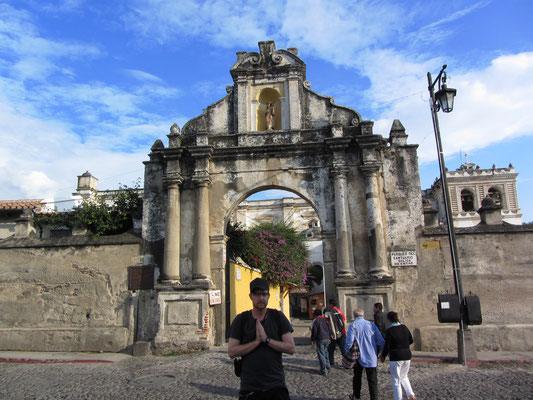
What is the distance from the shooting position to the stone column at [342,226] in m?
10.6

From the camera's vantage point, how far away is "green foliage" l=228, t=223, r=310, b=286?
48.1ft

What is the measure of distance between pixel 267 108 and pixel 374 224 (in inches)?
183

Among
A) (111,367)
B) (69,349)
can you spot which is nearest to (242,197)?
(111,367)

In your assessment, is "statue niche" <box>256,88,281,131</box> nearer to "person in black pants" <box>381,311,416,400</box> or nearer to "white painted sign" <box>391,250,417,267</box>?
"white painted sign" <box>391,250,417,267</box>

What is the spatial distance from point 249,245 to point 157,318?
5501 millimetres

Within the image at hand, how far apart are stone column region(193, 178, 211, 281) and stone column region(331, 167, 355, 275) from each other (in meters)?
3.41

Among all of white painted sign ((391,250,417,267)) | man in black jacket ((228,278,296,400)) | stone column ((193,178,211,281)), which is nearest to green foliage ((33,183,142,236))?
stone column ((193,178,211,281))

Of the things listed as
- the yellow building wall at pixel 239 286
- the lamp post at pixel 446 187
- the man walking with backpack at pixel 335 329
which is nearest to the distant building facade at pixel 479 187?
the yellow building wall at pixel 239 286

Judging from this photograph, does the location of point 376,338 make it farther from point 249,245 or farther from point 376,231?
point 249,245

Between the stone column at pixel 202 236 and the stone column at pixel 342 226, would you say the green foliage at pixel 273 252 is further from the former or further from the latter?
the stone column at pixel 342 226

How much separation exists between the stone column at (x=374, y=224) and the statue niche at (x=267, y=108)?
3159 mm

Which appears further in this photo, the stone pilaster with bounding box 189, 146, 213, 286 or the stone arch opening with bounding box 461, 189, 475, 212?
the stone arch opening with bounding box 461, 189, 475, 212

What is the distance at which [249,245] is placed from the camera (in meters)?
15.9

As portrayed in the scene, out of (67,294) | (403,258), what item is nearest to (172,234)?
(67,294)
